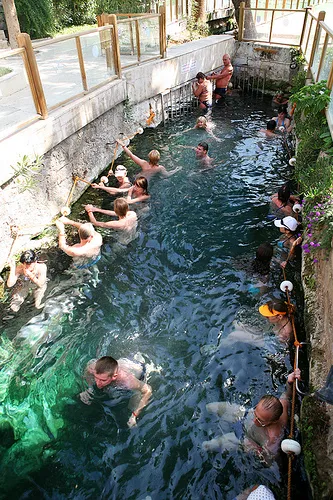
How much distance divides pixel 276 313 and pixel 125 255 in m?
3.29

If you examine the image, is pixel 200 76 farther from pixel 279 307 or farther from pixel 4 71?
pixel 279 307

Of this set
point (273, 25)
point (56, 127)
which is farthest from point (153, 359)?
point (273, 25)

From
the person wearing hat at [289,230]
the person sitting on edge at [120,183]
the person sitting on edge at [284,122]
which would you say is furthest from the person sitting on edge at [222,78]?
the person wearing hat at [289,230]

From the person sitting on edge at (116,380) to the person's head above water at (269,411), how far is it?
58.4 inches

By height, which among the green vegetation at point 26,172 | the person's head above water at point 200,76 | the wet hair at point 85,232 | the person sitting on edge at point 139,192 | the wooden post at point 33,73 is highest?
the wooden post at point 33,73

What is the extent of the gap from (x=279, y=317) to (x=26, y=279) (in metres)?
4.27

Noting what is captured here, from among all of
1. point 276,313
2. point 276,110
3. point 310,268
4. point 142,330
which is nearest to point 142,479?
point 142,330

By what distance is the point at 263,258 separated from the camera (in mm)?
6391

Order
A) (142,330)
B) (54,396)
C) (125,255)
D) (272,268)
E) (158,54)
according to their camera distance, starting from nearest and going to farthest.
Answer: (54,396) < (142,330) < (272,268) < (125,255) < (158,54)

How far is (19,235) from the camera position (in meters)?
7.05

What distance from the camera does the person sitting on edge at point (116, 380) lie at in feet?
14.9

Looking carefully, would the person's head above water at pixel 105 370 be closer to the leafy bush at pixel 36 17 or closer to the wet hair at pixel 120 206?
the wet hair at pixel 120 206

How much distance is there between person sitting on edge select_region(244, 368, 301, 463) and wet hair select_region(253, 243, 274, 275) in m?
2.55

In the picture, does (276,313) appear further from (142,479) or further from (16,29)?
(16,29)
